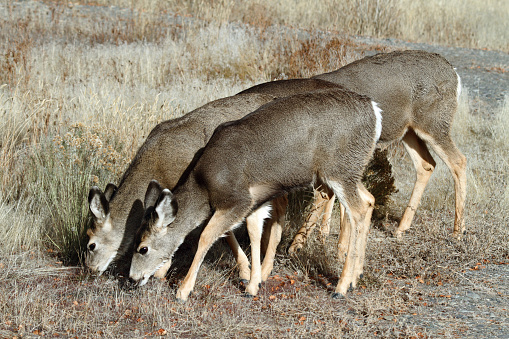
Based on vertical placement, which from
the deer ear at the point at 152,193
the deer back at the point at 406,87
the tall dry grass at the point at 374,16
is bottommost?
the tall dry grass at the point at 374,16

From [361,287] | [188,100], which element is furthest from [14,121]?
[361,287]

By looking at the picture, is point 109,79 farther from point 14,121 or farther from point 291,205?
point 291,205

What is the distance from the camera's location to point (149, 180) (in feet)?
23.9

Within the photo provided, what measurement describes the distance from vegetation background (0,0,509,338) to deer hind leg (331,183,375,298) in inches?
7.4

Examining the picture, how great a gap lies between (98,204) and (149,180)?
2.07 feet

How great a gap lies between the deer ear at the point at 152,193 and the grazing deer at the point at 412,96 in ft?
7.92

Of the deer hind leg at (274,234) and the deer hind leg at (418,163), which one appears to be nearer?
the deer hind leg at (274,234)

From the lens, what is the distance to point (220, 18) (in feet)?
73.5

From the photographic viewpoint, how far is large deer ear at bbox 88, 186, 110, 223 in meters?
6.96

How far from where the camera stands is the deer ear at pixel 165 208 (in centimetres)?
640

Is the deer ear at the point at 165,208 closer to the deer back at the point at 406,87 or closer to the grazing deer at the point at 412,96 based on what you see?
the grazing deer at the point at 412,96

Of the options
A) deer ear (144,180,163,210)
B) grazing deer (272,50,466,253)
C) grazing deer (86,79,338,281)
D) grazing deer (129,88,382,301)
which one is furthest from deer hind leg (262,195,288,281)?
deer ear (144,180,163,210)

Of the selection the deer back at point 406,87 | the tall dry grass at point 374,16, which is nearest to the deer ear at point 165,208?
the deer back at point 406,87

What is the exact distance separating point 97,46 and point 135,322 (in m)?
12.6
